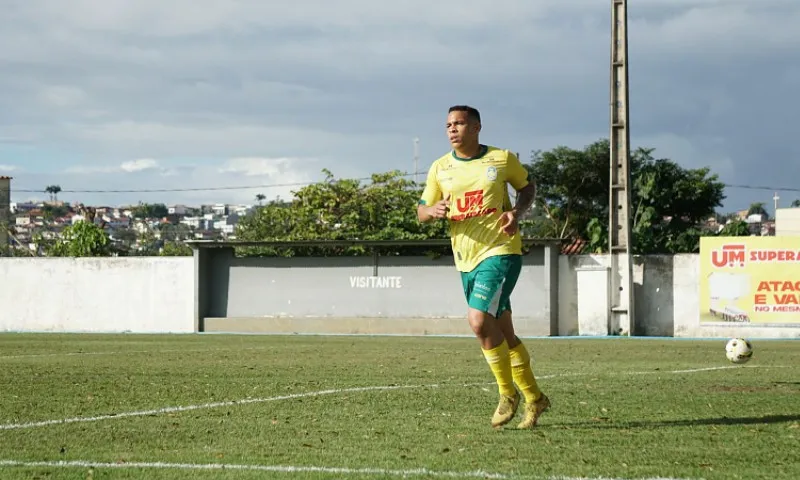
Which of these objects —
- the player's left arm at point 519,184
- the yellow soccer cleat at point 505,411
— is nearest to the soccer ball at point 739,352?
the player's left arm at point 519,184

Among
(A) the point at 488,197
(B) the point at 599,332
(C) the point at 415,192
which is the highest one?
(C) the point at 415,192

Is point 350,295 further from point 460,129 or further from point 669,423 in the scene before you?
point 669,423

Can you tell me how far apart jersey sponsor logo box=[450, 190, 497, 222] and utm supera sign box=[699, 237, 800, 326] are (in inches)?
1068

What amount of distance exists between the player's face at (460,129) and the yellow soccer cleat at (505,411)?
1.89 m

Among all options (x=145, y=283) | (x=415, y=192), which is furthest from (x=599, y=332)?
(x=415, y=192)

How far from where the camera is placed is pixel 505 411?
7867 mm

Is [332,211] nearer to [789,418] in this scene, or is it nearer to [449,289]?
[449,289]

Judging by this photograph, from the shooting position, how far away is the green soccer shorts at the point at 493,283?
8.03m

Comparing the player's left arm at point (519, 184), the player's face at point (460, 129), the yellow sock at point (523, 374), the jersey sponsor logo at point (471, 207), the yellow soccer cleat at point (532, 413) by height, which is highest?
the player's face at point (460, 129)

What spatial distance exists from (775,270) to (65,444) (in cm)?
2968

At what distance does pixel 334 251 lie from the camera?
44781mm

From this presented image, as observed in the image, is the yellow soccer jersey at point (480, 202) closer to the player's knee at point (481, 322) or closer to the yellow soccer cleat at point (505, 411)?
the player's knee at point (481, 322)

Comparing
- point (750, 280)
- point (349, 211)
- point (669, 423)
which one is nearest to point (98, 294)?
point (349, 211)

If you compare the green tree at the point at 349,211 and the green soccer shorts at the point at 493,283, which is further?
the green tree at the point at 349,211
